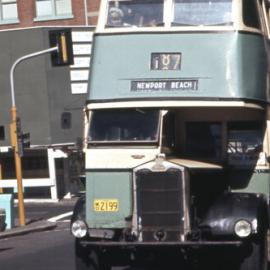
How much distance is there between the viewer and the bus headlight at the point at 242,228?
512 inches

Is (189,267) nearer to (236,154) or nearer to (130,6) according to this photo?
(236,154)

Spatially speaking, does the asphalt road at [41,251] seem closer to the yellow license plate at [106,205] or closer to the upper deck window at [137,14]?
the yellow license plate at [106,205]

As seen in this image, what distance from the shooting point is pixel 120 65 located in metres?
13.8

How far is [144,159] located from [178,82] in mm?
1145

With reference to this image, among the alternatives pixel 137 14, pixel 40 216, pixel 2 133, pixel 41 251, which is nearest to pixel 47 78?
pixel 2 133

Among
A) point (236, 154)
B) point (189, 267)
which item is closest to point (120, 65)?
point (236, 154)

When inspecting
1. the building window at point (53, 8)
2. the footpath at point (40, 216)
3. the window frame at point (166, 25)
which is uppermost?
the building window at point (53, 8)

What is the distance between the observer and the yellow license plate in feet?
43.9

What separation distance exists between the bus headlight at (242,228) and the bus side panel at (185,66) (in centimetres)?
167

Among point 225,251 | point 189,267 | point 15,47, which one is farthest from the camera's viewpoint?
point 15,47

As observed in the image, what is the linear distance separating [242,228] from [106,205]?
184 cm

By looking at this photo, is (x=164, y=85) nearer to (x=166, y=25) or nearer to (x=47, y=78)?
(x=166, y=25)

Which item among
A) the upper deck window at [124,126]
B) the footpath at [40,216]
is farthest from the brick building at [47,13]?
the upper deck window at [124,126]

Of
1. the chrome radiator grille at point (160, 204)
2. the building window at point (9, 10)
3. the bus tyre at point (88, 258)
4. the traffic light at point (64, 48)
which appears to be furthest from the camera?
the building window at point (9, 10)
